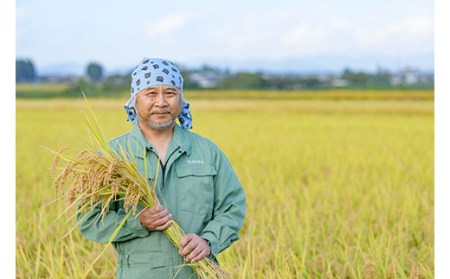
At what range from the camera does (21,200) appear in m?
6.45

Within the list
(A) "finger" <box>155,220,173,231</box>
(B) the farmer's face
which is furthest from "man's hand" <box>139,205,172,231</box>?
(B) the farmer's face

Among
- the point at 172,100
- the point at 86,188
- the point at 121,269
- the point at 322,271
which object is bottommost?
the point at 322,271

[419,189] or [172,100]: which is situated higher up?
[172,100]

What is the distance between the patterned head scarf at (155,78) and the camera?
8.40 ft

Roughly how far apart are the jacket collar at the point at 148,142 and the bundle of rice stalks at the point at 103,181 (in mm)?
39

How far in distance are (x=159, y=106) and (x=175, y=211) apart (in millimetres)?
392

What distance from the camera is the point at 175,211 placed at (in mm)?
2561

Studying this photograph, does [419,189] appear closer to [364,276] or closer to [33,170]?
[364,276]

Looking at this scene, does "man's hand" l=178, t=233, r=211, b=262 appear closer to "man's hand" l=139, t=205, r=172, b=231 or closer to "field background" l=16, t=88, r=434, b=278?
"man's hand" l=139, t=205, r=172, b=231

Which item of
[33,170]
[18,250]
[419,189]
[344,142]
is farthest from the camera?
[344,142]

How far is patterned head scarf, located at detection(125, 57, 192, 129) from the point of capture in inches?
101

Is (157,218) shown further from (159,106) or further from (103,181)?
(159,106)
